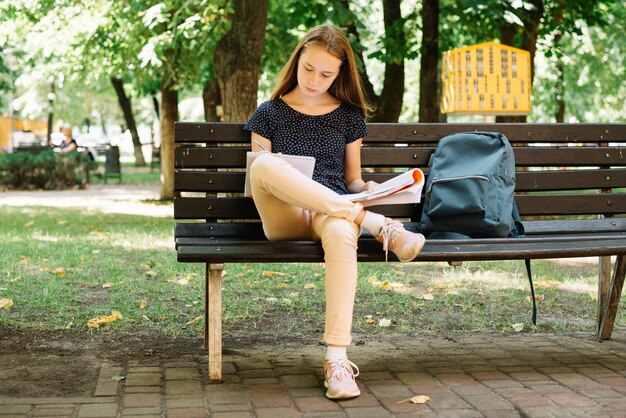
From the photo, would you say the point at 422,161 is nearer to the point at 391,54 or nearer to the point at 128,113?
the point at 391,54

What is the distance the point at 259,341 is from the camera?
486 cm

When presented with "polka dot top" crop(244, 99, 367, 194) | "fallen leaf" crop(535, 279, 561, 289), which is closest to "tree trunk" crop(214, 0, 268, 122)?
"fallen leaf" crop(535, 279, 561, 289)

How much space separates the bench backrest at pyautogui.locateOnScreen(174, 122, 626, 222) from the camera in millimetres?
4512

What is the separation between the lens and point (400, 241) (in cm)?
381

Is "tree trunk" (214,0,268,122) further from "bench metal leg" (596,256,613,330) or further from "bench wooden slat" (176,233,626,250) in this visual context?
"bench wooden slat" (176,233,626,250)

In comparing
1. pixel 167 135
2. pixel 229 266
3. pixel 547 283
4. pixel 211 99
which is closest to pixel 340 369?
pixel 547 283

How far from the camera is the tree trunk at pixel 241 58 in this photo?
33.3 feet

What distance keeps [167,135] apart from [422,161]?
474 inches

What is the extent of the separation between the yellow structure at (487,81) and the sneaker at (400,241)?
6.74 metres

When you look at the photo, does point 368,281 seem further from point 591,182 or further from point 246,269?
point 591,182

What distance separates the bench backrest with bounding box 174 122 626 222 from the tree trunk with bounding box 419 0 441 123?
748cm

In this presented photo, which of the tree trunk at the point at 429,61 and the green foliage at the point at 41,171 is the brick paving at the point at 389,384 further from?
the green foliage at the point at 41,171

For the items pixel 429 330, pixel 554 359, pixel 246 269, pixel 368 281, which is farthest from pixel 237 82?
Answer: pixel 554 359

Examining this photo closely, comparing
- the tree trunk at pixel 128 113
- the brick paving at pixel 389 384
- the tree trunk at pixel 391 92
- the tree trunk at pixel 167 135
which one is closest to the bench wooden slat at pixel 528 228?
the brick paving at pixel 389 384
